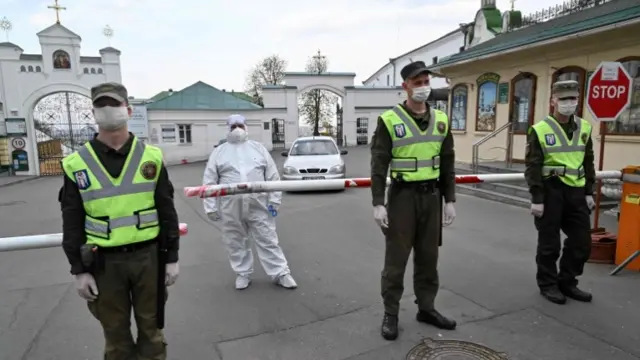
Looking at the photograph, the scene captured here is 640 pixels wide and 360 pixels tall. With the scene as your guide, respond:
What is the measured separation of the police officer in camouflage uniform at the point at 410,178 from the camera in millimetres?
3375

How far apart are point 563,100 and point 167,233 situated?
375cm

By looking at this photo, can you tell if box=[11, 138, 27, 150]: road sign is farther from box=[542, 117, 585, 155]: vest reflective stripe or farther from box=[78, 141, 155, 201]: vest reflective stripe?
box=[542, 117, 585, 155]: vest reflective stripe

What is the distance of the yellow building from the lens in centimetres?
891

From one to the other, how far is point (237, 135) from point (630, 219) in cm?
469

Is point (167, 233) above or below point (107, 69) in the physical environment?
below

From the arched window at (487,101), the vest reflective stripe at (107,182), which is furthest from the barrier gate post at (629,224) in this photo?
the arched window at (487,101)

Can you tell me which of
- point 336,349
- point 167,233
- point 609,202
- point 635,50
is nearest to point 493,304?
point 336,349

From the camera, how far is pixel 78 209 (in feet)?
7.97

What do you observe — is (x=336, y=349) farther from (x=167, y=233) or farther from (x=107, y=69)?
(x=107, y=69)

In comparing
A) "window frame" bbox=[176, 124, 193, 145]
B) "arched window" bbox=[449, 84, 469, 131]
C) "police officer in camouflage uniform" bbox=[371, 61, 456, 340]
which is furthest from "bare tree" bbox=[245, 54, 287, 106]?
"police officer in camouflage uniform" bbox=[371, 61, 456, 340]

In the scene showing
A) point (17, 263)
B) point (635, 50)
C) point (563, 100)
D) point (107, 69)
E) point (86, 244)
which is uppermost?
point (107, 69)

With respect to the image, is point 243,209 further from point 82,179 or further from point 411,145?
point 82,179

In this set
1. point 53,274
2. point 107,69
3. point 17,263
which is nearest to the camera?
point 53,274

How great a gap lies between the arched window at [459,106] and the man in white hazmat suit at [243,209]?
11.8 metres
